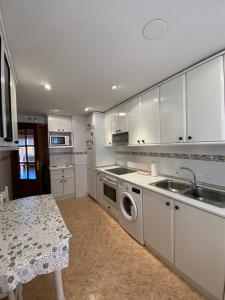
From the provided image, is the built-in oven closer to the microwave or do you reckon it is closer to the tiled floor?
the tiled floor

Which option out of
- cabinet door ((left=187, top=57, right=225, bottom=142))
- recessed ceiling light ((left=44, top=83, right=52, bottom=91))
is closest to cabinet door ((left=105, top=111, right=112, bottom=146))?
recessed ceiling light ((left=44, top=83, right=52, bottom=91))

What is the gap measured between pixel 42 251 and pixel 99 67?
1.69m

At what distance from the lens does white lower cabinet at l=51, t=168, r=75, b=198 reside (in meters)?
3.81

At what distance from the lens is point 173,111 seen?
1.87 meters

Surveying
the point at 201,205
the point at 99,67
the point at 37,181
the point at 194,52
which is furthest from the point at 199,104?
the point at 37,181

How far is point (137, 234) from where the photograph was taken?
2.14m

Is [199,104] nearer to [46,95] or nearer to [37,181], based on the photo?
[46,95]

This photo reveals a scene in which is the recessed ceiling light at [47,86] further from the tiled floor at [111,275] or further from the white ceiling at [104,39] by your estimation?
the tiled floor at [111,275]

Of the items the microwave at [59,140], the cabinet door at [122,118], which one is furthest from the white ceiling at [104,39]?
the microwave at [59,140]

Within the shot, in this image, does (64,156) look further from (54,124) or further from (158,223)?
(158,223)

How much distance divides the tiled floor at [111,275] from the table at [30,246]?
1.65 ft

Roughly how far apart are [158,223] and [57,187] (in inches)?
112

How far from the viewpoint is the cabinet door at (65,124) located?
3975 millimetres

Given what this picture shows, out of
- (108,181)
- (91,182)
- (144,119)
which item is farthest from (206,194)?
(91,182)
